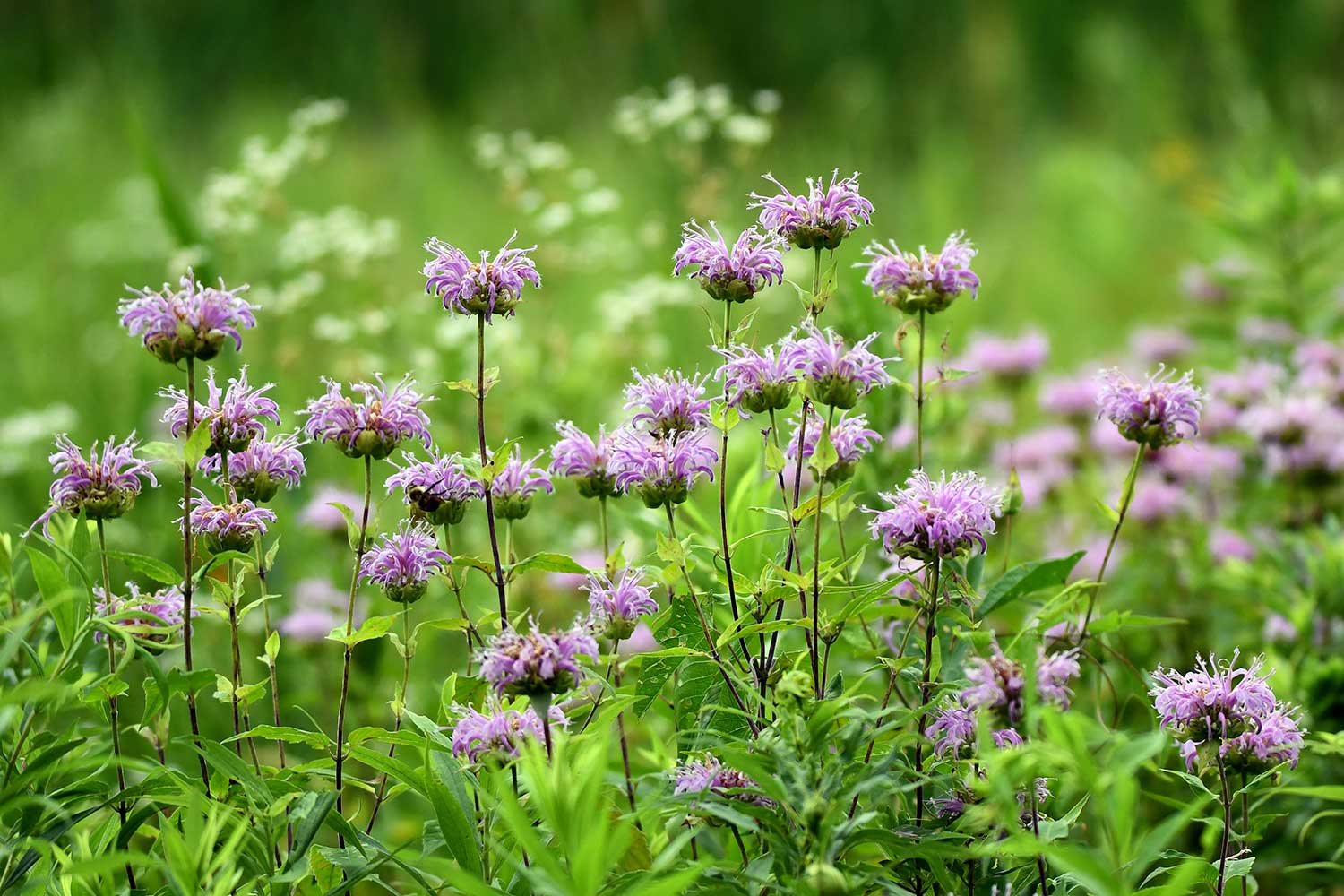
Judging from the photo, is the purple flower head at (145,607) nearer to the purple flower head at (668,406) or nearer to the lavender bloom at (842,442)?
the purple flower head at (668,406)

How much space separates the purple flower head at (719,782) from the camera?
94 centimetres

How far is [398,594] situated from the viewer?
104 centimetres

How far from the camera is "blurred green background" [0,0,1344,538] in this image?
8.68 feet

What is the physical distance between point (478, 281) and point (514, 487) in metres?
0.18

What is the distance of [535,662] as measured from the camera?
0.89 meters

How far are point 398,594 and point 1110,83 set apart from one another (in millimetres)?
5303

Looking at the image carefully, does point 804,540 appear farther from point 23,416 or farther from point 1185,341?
point 23,416

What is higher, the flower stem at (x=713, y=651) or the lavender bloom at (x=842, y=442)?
the lavender bloom at (x=842, y=442)

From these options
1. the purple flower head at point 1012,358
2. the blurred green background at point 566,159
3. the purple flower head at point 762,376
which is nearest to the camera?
the purple flower head at point 762,376

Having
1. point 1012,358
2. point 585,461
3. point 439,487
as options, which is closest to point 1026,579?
point 585,461

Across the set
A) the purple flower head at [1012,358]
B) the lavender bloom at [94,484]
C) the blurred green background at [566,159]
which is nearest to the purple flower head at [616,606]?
the lavender bloom at [94,484]

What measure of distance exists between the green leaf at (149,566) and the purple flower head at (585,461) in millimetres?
315

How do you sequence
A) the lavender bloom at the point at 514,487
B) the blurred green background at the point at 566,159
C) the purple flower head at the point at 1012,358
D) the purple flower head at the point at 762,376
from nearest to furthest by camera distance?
1. the purple flower head at the point at 762,376
2. the lavender bloom at the point at 514,487
3. the purple flower head at the point at 1012,358
4. the blurred green background at the point at 566,159

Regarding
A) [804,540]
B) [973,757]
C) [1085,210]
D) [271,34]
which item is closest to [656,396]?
[973,757]
